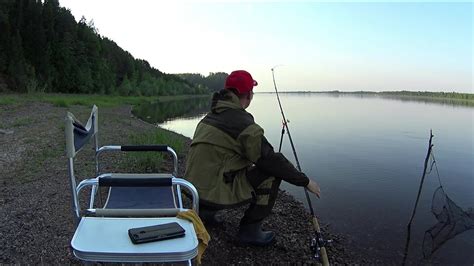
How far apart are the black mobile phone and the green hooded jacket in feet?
4.82

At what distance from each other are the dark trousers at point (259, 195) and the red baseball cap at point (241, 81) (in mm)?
879

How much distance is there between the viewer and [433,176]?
Answer: 1208 centimetres

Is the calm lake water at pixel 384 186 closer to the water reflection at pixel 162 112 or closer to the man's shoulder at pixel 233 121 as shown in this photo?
the man's shoulder at pixel 233 121

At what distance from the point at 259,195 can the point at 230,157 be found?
24.3 inches

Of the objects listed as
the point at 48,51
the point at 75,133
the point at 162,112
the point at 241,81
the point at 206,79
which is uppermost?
the point at 206,79

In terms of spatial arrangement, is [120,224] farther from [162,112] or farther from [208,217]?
[162,112]

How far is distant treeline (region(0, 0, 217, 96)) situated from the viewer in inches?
1610

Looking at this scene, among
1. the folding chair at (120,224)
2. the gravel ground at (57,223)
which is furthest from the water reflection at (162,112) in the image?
the folding chair at (120,224)

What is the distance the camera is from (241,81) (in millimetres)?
4141

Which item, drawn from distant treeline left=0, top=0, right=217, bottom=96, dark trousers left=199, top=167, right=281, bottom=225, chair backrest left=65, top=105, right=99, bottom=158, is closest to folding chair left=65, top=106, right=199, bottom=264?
chair backrest left=65, top=105, right=99, bottom=158

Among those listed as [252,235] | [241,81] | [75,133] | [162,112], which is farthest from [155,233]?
[162,112]

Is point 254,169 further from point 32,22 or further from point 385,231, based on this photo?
point 32,22

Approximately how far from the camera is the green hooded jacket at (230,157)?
386cm

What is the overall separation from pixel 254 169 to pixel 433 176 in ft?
32.9
